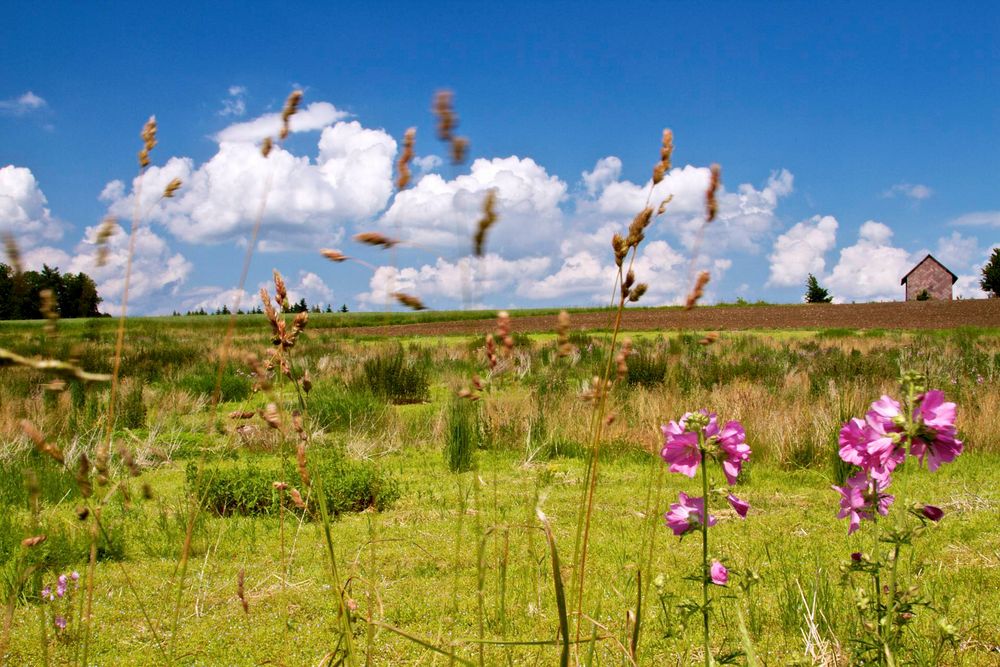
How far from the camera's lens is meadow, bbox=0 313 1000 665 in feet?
5.46

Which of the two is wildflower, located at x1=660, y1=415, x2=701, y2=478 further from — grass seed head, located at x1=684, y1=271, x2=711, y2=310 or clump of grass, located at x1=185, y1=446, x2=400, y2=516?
clump of grass, located at x1=185, y1=446, x2=400, y2=516

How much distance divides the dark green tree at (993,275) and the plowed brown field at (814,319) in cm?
1964

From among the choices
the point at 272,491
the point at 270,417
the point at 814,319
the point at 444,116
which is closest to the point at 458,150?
the point at 444,116

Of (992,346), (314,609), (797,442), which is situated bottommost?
(314,609)

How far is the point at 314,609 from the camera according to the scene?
2725mm

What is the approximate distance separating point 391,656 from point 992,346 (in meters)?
15.4

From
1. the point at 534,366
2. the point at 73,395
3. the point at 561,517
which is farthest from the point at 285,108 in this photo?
the point at 534,366

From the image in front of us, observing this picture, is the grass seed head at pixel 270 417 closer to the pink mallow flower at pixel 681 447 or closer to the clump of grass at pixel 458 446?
the pink mallow flower at pixel 681 447

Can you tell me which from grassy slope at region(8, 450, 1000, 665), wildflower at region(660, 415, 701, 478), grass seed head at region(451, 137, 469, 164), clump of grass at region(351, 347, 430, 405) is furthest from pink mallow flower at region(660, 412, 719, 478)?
clump of grass at region(351, 347, 430, 405)

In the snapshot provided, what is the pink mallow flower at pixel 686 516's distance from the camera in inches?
54.9

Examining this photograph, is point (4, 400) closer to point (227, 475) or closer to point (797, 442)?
point (227, 475)

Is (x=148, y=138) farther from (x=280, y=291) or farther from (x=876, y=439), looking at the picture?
(x=876, y=439)

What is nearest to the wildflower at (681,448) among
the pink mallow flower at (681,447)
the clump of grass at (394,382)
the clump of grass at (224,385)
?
the pink mallow flower at (681,447)

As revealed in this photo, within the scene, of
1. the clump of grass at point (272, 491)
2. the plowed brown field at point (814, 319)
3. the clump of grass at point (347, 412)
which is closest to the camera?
the clump of grass at point (272, 491)
